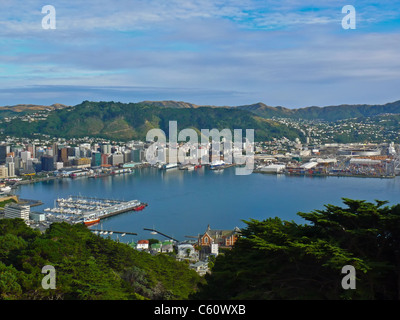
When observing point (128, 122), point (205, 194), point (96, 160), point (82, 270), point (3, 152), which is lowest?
point (205, 194)

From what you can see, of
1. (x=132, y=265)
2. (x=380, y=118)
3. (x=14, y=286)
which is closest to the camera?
(x=14, y=286)

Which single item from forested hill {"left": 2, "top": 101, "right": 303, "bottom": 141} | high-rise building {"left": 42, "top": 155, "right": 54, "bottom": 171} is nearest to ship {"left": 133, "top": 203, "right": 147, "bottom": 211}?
high-rise building {"left": 42, "top": 155, "right": 54, "bottom": 171}

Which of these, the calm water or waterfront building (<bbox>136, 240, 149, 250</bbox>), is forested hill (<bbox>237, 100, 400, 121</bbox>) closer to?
the calm water

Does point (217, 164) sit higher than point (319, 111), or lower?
lower

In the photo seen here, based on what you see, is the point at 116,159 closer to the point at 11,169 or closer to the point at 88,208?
the point at 11,169

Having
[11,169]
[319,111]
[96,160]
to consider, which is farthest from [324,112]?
[11,169]
